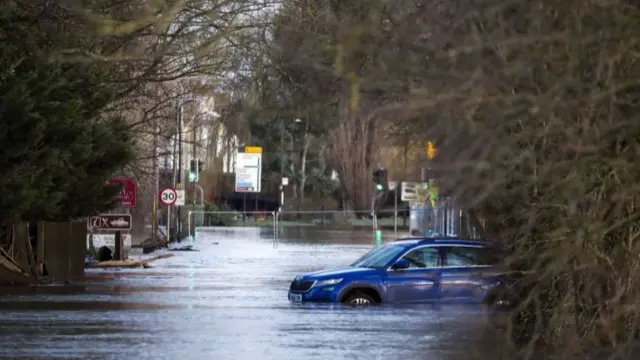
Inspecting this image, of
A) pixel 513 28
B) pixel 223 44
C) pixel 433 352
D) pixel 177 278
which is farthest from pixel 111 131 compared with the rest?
pixel 513 28

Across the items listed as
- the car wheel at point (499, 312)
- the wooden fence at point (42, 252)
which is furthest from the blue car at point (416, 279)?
the wooden fence at point (42, 252)

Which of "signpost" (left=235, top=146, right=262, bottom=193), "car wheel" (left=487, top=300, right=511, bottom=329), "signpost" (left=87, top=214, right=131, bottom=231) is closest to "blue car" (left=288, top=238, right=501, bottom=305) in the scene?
"car wheel" (left=487, top=300, right=511, bottom=329)

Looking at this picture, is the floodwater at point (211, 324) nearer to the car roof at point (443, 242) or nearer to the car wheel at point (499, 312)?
the car wheel at point (499, 312)

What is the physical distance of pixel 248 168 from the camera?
69750mm

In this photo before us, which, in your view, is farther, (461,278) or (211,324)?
(461,278)

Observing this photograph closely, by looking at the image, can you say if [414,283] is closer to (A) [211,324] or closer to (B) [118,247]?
(A) [211,324]

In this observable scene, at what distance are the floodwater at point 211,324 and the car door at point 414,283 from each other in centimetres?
35

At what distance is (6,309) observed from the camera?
21.9m

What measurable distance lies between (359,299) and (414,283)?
3.42ft

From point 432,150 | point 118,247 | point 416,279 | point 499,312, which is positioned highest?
point 432,150

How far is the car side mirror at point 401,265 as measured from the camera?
21797 millimetres

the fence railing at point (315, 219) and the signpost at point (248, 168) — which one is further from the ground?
the signpost at point (248, 168)

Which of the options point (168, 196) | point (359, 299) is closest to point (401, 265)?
point (359, 299)

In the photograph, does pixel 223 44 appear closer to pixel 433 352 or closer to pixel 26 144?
pixel 26 144
